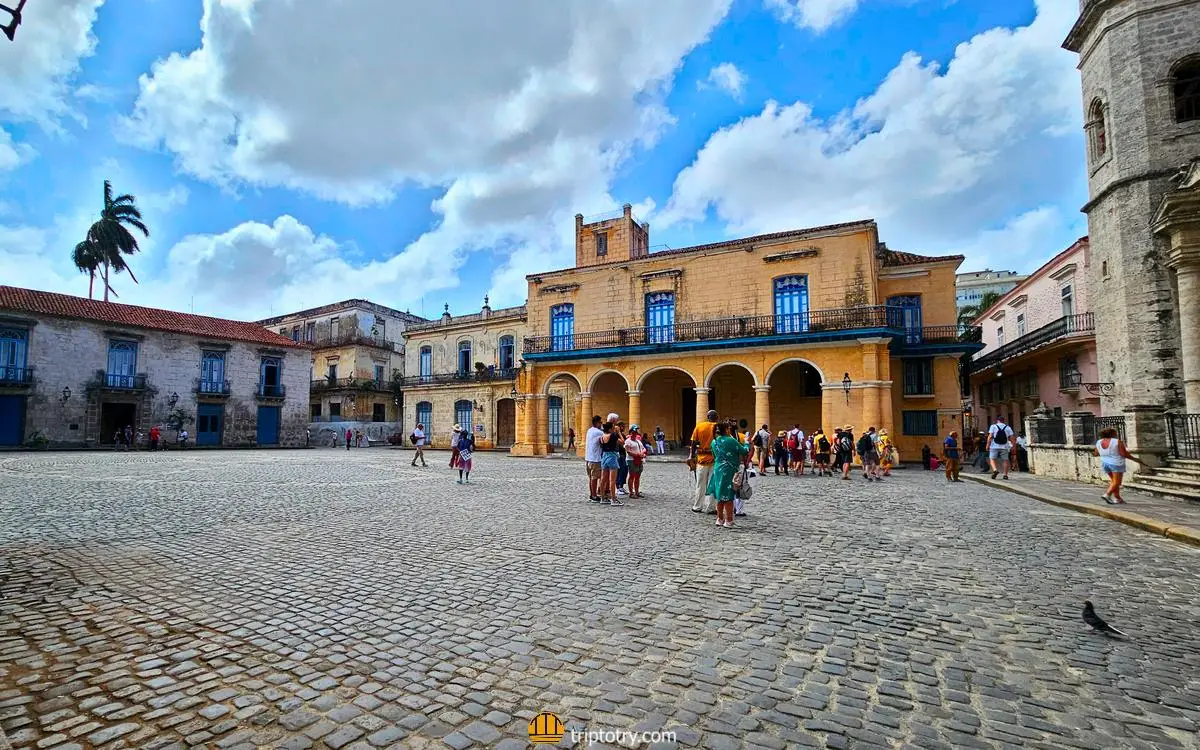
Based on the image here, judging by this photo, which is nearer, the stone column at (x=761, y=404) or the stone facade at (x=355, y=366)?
the stone column at (x=761, y=404)

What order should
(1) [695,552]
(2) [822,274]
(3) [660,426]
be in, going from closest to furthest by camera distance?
1. (1) [695,552]
2. (2) [822,274]
3. (3) [660,426]

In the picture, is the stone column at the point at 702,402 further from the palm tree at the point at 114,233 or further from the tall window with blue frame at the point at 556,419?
the palm tree at the point at 114,233

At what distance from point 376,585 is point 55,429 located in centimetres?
3439

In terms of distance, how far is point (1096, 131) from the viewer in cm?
1545

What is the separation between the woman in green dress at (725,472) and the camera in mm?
7363

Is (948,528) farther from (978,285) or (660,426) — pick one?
(978,285)

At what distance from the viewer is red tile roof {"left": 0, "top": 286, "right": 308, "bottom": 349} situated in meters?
27.9

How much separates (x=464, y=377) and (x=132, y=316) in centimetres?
1849

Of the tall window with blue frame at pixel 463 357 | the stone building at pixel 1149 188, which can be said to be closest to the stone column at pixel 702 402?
the stone building at pixel 1149 188

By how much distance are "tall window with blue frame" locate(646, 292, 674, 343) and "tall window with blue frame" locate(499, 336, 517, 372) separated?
11.1m

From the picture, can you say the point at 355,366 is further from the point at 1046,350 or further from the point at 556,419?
the point at 1046,350

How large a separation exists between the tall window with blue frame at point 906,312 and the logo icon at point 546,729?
2440 centimetres

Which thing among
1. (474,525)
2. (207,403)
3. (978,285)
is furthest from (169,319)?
(978,285)

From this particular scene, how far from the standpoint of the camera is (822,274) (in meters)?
21.9
